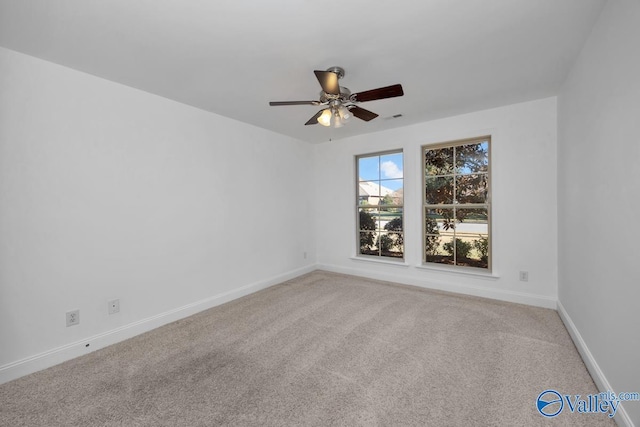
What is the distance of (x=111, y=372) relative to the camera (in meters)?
2.05

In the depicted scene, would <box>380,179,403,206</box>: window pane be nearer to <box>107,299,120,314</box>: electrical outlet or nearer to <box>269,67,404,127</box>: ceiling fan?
<box>269,67,404,127</box>: ceiling fan

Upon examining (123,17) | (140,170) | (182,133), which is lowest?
(140,170)

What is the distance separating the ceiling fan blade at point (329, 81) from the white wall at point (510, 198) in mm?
2340

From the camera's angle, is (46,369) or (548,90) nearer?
(46,369)

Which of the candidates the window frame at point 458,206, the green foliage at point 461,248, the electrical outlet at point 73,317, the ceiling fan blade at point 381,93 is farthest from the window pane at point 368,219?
the electrical outlet at point 73,317

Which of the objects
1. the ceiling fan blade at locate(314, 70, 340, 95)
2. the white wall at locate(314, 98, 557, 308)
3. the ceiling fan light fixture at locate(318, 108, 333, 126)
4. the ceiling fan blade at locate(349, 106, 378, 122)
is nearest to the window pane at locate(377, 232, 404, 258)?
the white wall at locate(314, 98, 557, 308)

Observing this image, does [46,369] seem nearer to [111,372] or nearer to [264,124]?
[111,372]

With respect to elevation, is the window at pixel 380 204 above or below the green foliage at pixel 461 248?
above

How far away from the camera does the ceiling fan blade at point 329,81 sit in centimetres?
188

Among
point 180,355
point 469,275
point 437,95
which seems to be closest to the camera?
point 180,355

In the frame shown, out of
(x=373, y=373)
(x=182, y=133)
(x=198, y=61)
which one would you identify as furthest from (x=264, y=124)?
(x=373, y=373)

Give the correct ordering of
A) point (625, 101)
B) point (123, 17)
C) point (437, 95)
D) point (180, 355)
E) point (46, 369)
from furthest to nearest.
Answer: point (437, 95)
point (180, 355)
point (46, 369)
point (123, 17)
point (625, 101)

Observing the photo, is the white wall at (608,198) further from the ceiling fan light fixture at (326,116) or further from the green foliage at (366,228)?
the green foliage at (366,228)

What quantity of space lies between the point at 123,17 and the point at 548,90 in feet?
Answer: 13.0
